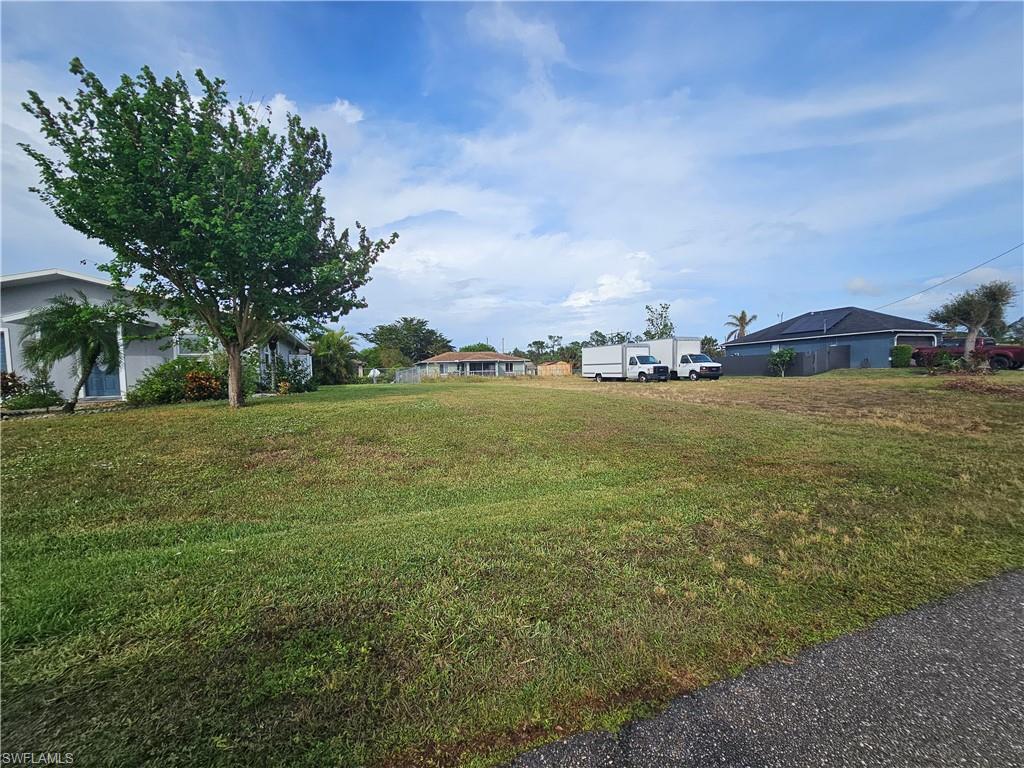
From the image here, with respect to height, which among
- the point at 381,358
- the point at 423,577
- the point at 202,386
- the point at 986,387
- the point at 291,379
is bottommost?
the point at 423,577

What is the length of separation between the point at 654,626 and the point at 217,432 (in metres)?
7.51

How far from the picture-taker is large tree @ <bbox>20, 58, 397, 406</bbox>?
27.9ft

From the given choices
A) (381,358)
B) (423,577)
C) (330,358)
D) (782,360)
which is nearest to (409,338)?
(381,358)

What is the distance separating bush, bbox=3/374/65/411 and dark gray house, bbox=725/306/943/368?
36879 millimetres

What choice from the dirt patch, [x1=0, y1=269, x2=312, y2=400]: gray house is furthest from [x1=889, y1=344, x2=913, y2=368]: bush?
[x1=0, y1=269, x2=312, y2=400]: gray house

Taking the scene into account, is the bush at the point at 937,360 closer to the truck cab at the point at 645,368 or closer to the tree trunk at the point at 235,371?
the truck cab at the point at 645,368

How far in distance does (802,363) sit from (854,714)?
98.8ft

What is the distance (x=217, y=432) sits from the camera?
7316 millimetres

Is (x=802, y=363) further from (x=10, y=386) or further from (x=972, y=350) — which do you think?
(x=10, y=386)

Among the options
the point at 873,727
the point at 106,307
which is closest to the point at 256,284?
the point at 106,307

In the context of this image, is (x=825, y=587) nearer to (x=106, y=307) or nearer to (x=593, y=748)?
(x=593, y=748)

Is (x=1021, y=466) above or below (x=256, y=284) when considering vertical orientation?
below

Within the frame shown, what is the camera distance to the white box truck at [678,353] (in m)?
25.5

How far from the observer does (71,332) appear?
10117 millimetres
